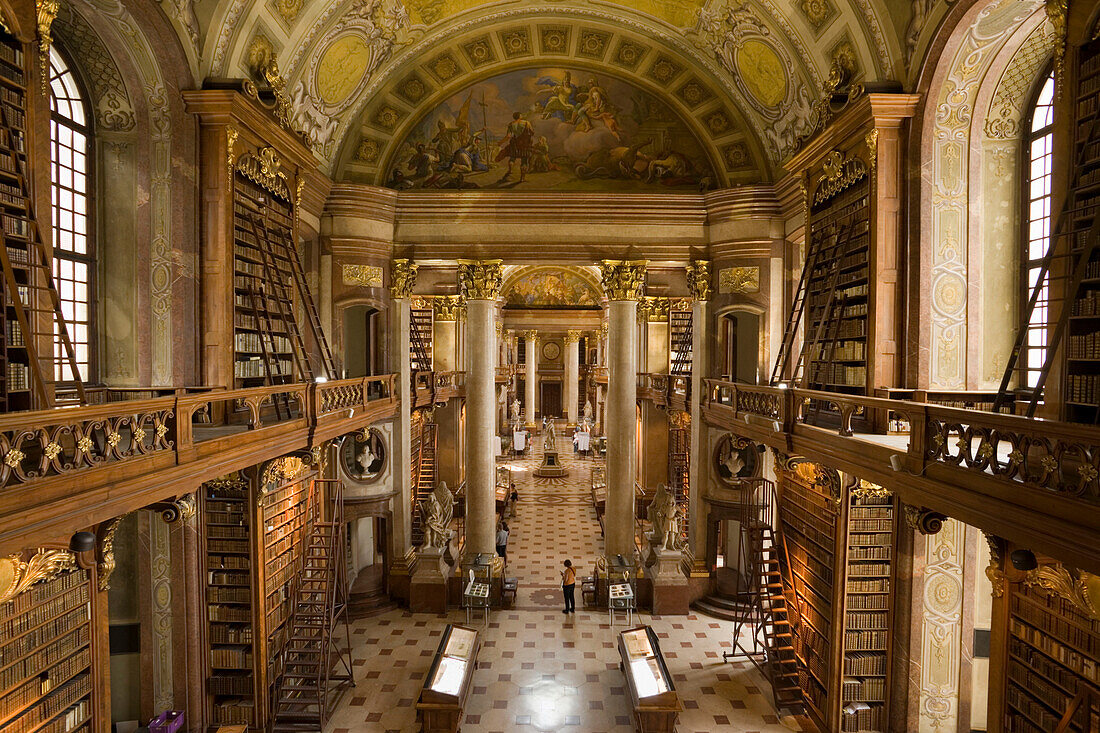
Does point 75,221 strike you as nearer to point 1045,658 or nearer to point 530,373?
point 1045,658

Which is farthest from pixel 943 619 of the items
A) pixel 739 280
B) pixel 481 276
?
pixel 481 276

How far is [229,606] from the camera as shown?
869 cm

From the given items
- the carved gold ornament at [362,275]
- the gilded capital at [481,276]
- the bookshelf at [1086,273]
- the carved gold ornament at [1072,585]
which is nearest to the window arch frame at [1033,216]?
the bookshelf at [1086,273]

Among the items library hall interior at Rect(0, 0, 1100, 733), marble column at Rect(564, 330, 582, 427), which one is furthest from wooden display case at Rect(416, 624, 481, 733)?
marble column at Rect(564, 330, 582, 427)

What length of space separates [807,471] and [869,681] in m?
3.01

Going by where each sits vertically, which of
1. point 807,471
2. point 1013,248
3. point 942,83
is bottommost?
point 807,471

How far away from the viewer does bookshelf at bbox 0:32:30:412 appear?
17.5ft

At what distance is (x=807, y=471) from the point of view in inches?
381

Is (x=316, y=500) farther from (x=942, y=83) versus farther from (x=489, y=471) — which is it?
(x=942, y=83)

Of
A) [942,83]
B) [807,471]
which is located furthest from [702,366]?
[942,83]

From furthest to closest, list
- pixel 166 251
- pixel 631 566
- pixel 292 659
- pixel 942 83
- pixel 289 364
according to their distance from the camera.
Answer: pixel 631 566 < pixel 289 364 < pixel 292 659 < pixel 166 251 < pixel 942 83

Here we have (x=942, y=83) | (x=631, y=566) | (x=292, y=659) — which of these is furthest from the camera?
(x=631, y=566)

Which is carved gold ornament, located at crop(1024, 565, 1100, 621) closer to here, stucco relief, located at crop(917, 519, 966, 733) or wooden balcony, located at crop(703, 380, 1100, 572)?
wooden balcony, located at crop(703, 380, 1100, 572)

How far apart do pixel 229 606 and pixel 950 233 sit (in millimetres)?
11214
